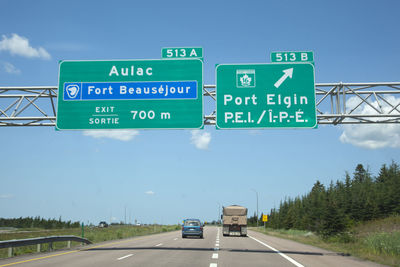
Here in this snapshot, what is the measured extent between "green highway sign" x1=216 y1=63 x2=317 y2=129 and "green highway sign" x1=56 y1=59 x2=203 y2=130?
45.3 inches

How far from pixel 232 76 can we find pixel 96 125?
6.35m

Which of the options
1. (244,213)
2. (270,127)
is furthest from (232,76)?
(244,213)

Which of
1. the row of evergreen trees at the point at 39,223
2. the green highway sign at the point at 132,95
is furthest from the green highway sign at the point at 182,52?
the row of evergreen trees at the point at 39,223

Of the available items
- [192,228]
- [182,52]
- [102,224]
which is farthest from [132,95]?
[102,224]

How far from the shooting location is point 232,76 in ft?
55.7

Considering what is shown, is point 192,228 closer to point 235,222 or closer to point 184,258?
point 235,222

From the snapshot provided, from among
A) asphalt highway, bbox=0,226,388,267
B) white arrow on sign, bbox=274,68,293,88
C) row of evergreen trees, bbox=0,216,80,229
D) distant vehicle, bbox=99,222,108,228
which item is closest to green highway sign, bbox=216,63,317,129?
white arrow on sign, bbox=274,68,293,88

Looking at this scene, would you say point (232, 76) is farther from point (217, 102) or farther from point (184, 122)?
point (184, 122)

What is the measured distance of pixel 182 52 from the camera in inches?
685

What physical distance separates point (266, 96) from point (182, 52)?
4.32 m

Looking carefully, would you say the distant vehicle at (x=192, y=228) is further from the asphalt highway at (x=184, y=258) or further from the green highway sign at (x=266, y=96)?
the green highway sign at (x=266, y=96)

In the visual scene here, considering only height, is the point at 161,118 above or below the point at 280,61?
below

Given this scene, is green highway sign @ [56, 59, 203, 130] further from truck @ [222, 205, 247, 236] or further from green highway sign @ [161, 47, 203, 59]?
truck @ [222, 205, 247, 236]

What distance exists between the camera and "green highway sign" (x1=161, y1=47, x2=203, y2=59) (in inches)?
684
